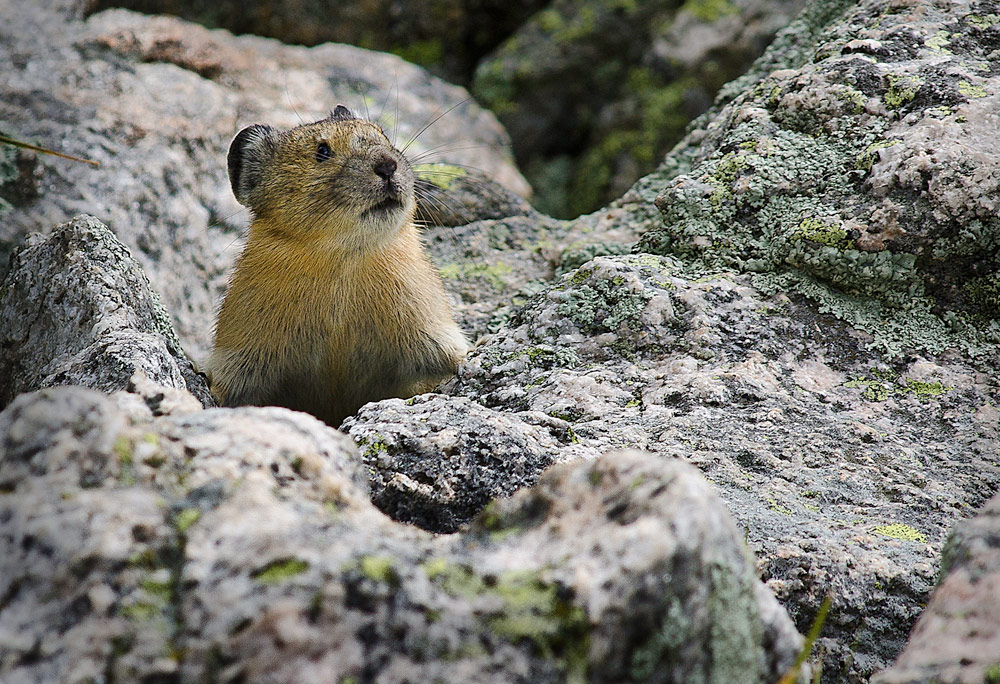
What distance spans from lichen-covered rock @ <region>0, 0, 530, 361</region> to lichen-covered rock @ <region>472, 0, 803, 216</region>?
5.65 ft

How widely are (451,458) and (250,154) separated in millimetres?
3610

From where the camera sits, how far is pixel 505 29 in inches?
528

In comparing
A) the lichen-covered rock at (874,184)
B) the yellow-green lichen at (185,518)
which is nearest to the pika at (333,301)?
the lichen-covered rock at (874,184)

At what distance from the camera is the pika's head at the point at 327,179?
5988 mm

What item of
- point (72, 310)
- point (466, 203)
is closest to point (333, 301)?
point (72, 310)

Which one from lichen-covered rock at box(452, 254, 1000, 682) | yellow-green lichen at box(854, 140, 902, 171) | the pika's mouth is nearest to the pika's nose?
the pika's mouth

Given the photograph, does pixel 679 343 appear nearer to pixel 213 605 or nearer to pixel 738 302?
pixel 738 302

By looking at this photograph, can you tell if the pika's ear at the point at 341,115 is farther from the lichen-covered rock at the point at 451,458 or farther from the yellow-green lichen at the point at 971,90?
the yellow-green lichen at the point at 971,90

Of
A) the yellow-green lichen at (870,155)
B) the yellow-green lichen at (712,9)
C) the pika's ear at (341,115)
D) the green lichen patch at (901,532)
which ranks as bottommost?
the green lichen patch at (901,532)

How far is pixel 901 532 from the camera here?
12.5 ft

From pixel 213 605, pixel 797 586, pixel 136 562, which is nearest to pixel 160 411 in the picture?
pixel 136 562

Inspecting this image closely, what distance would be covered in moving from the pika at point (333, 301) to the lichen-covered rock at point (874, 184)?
1.73 m

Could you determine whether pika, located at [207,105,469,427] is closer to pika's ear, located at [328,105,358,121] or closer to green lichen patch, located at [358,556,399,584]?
pika's ear, located at [328,105,358,121]

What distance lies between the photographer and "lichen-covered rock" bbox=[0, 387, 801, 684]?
89.9 inches
